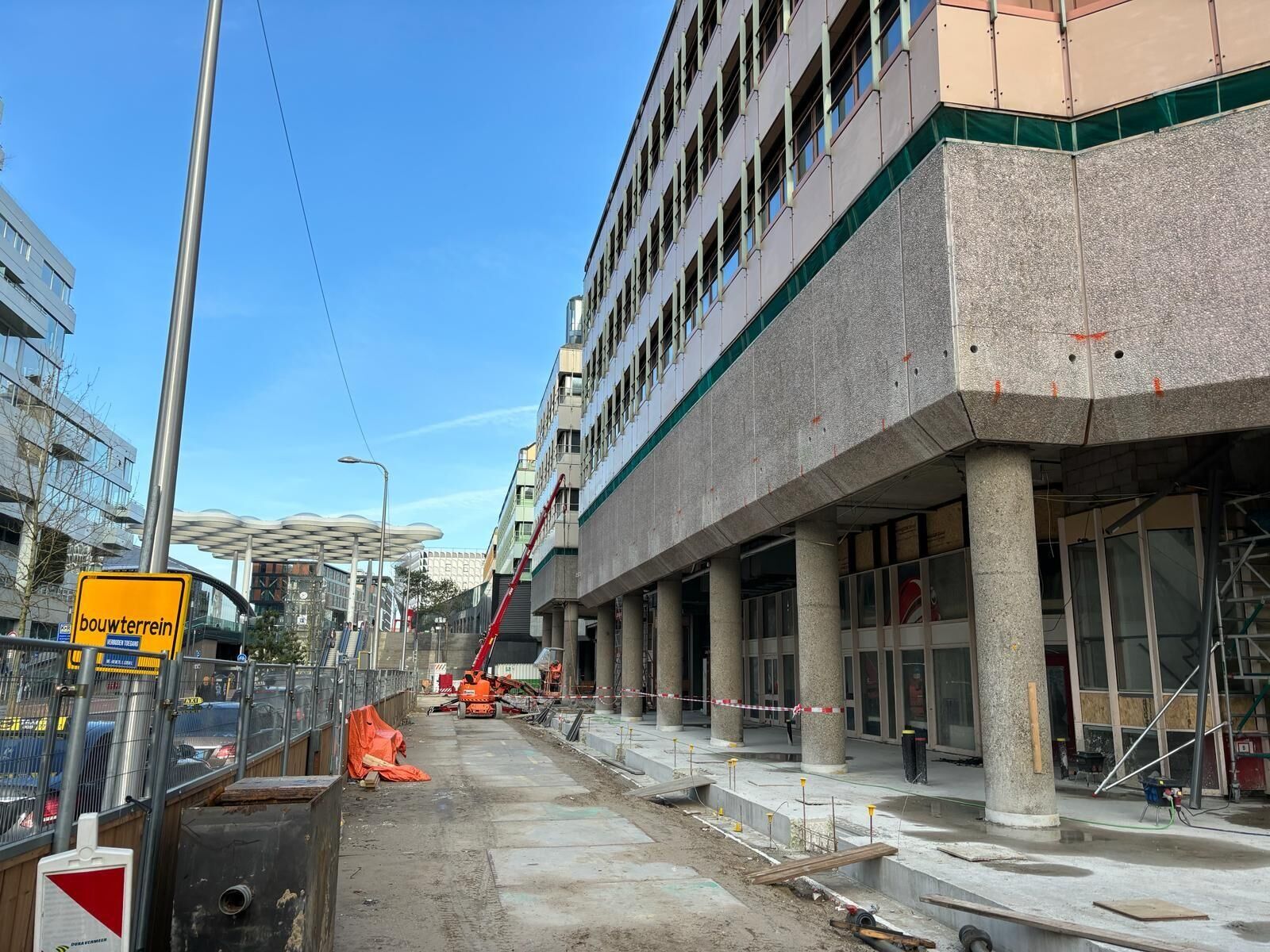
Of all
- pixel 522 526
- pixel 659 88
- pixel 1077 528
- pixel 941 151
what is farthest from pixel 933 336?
pixel 522 526

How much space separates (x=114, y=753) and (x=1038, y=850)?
29.4 ft

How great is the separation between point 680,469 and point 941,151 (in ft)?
47.9

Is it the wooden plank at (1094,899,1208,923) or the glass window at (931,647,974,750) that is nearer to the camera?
the wooden plank at (1094,899,1208,923)

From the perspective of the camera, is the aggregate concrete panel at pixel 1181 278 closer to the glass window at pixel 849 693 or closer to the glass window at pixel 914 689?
the glass window at pixel 914 689

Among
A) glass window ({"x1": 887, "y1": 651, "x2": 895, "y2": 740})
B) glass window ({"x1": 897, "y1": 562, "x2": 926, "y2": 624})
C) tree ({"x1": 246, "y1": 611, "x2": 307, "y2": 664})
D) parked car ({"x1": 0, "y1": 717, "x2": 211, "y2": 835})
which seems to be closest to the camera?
parked car ({"x1": 0, "y1": 717, "x2": 211, "y2": 835})

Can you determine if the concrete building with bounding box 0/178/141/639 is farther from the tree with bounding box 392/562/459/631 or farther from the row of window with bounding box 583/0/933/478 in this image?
the tree with bounding box 392/562/459/631

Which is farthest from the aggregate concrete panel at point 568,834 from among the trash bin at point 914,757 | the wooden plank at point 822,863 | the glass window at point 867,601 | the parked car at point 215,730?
the glass window at point 867,601

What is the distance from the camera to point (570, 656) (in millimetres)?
50156

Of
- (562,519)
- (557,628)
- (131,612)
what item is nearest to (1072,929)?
(131,612)

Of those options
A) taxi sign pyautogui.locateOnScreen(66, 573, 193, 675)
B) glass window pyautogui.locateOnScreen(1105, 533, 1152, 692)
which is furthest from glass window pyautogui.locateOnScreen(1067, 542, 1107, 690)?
taxi sign pyautogui.locateOnScreen(66, 573, 193, 675)

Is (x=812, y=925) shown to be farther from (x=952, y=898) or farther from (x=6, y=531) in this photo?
(x=6, y=531)

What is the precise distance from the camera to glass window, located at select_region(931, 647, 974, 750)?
1889 centimetres

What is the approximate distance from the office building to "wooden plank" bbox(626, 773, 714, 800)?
34.7 m

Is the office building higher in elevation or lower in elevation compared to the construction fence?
higher
